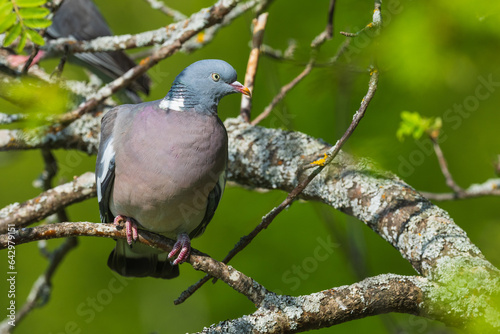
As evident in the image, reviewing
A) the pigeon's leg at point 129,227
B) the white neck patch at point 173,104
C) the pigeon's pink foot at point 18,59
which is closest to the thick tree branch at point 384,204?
the pigeon's leg at point 129,227

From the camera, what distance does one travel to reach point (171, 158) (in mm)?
2416

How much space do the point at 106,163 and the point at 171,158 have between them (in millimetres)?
374

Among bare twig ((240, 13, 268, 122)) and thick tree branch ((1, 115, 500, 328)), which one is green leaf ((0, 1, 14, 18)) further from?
bare twig ((240, 13, 268, 122))

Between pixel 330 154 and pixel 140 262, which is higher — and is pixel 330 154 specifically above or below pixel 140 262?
above

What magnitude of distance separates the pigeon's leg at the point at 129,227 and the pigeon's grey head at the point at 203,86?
0.56 m

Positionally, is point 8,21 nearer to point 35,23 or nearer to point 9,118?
point 35,23

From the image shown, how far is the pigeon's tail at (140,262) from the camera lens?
300 centimetres

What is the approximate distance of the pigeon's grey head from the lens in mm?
2604

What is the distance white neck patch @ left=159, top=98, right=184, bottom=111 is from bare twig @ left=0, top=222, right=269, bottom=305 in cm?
68

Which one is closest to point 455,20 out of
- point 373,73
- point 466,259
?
point 373,73

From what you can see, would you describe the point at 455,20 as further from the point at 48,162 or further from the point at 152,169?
the point at 48,162

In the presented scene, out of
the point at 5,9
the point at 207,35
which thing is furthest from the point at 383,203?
the point at 207,35

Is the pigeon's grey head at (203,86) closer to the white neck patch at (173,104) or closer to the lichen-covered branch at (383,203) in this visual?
A: the white neck patch at (173,104)

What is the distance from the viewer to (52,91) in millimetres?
2178
